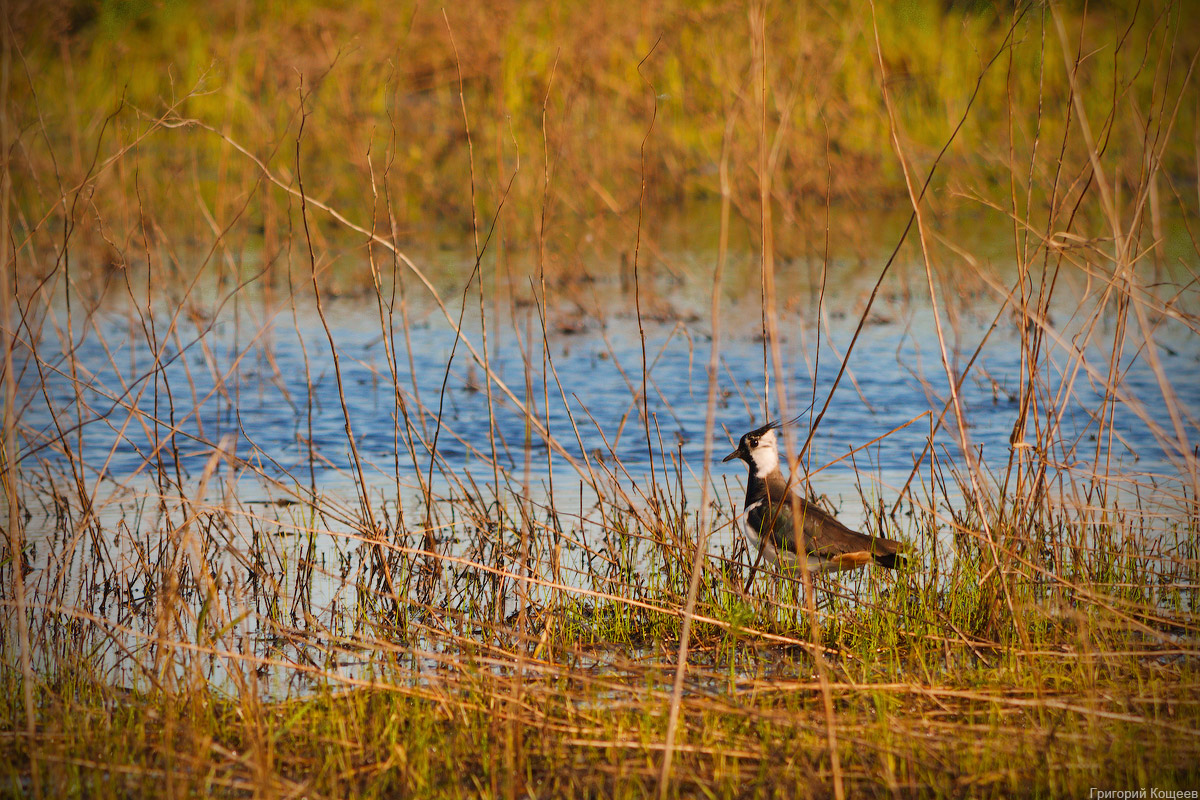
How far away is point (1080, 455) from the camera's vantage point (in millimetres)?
5949

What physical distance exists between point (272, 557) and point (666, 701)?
6.72ft

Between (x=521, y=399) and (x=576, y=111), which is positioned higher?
(x=576, y=111)

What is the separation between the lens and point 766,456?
457cm

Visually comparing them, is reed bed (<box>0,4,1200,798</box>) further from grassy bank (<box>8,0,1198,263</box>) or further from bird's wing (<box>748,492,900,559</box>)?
grassy bank (<box>8,0,1198,263</box>)

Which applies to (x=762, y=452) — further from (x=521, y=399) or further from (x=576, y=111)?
(x=576, y=111)

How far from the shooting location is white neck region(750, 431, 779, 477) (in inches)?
180

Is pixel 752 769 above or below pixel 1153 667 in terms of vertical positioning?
below

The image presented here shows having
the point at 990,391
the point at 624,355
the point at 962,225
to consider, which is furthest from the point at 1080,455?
the point at 962,225

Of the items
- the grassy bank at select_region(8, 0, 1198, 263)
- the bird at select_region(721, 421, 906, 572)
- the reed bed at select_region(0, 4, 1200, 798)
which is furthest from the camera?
the grassy bank at select_region(8, 0, 1198, 263)

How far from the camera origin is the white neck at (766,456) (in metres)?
4.56

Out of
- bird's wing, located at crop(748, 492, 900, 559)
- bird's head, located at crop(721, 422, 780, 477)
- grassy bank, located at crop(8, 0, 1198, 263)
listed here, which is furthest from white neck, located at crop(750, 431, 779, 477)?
grassy bank, located at crop(8, 0, 1198, 263)

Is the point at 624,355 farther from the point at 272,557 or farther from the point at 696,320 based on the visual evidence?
the point at 272,557

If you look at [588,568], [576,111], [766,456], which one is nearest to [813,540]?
[766,456]

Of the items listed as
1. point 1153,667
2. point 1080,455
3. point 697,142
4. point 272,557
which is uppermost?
point 697,142
